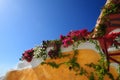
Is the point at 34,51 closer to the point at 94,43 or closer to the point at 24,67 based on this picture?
the point at 24,67

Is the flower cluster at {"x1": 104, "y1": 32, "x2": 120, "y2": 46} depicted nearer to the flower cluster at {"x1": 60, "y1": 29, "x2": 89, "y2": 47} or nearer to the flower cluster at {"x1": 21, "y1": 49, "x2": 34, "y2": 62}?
the flower cluster at {"x1": 60, "y1": 29, "x2": 89, "y2": 47}

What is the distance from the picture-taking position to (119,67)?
13305 millimetres

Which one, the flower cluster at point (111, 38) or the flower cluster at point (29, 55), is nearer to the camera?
the flower cluster at point (111, 38)

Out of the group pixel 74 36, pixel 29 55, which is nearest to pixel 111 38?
pixel 74 36

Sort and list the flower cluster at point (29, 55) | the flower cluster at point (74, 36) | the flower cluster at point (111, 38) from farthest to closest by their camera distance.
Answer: the flower cluster at point (29, 55), the flower cluster at point (74, 36), the flower cluster at point (111, 38)

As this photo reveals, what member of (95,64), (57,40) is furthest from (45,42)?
(95,64)

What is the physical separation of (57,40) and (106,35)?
8.69ft

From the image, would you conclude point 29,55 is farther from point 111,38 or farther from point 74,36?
point 111,38

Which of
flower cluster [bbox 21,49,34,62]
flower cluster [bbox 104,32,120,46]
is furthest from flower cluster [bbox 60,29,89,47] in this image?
flower cluster [bbox 21,49,34,62]

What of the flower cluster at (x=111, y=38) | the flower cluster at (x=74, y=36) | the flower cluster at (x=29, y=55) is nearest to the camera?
the flower cluster at (x=111, y=38)

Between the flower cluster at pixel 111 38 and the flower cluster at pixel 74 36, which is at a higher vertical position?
the flower cluster at pixel 74 36

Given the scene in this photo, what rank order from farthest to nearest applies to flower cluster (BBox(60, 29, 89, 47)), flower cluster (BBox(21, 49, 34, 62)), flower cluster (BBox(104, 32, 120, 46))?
1. flower cluster (BBox(21, 49, 34, 62))
2. flower cluster (BBox(60, 29, 89, 47))
3. flower cluster (BBox(104, 32, 120, 46))

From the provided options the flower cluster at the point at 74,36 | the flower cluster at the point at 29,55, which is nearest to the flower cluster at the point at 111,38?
the flower cluster at the point at 74,36

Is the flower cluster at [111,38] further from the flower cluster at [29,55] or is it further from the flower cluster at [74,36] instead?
the flower cluster at [29,55]
